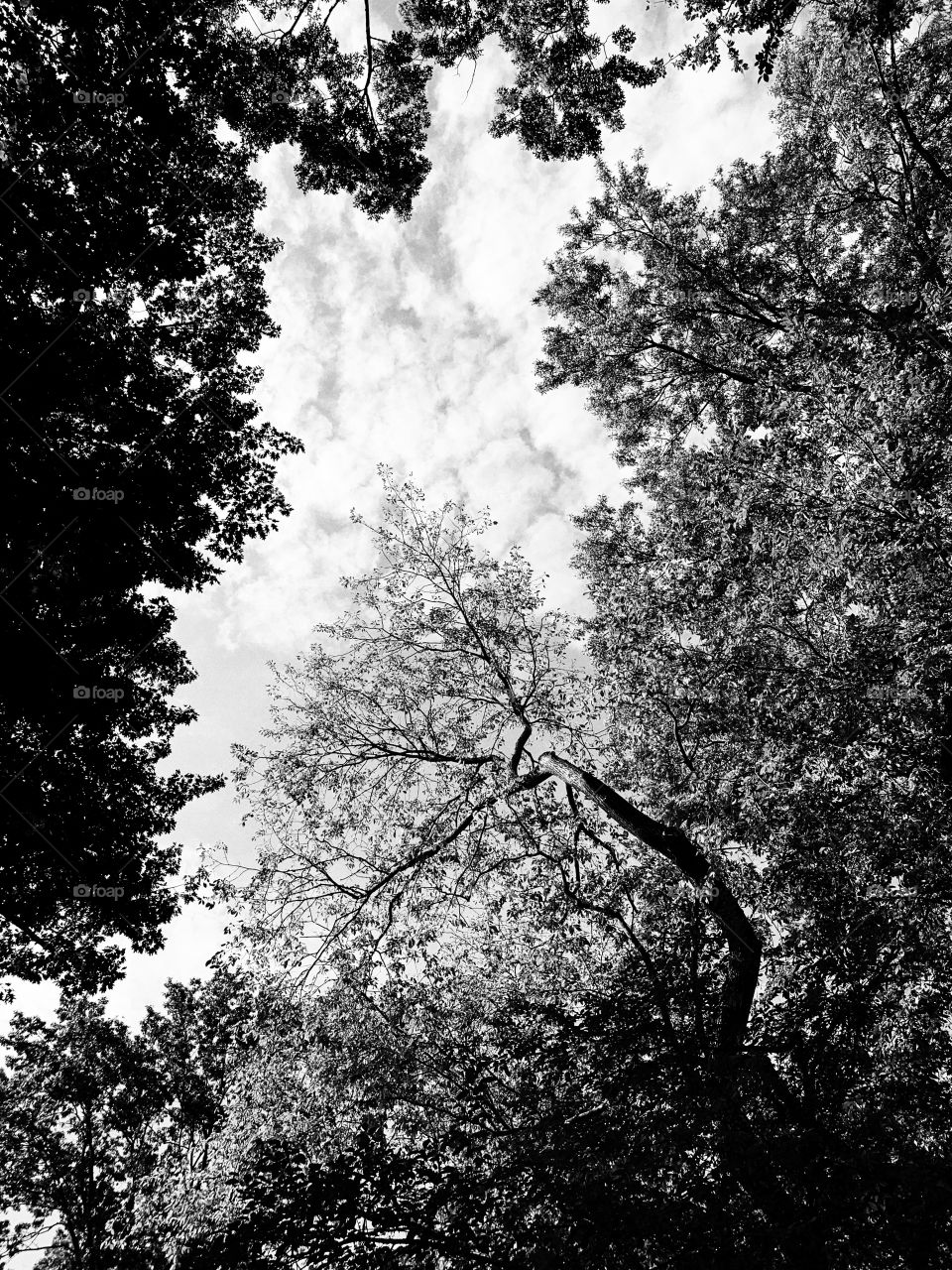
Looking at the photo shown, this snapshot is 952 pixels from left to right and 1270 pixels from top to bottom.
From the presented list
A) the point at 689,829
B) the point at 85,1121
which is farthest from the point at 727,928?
the point at 85,1121

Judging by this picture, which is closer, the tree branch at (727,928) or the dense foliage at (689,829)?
the dense foliage at (689,829)

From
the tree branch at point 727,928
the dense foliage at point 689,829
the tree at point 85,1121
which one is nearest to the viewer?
the dense foliage at point 689,829

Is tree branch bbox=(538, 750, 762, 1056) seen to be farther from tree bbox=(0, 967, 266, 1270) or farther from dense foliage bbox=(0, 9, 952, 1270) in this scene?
tree bbox=(0, 967, 266, 1270)

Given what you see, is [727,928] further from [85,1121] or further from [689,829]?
[85,1121]

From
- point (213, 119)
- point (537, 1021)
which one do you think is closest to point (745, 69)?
point (213, 119)

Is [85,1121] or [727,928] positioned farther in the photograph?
[85,1121]

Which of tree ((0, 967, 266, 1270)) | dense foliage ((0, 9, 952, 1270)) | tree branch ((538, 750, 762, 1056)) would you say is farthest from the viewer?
tree ((0, 967, 266, 1270))

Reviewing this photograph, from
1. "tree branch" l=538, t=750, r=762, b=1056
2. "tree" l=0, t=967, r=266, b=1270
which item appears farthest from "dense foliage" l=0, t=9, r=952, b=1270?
"tree" l=0, t=967, r=266, b=1270

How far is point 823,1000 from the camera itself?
20.5 feet

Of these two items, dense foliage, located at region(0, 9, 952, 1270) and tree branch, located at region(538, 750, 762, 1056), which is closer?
dense foliage, located at region(0, 9, 952, 1270)

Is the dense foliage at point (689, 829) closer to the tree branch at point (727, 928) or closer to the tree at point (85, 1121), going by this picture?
the tree branch at point (727, 928)

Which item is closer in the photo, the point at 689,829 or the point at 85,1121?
the point at 689,829

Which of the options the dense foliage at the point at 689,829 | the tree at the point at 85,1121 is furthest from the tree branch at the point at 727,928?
the tree at the point at 85,1121

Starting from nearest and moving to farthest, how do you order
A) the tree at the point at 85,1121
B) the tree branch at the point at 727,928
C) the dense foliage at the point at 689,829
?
the dense foliage at the point at 689,829, the tree branch at the point at 727,928, the tree at the point at 85,1121
